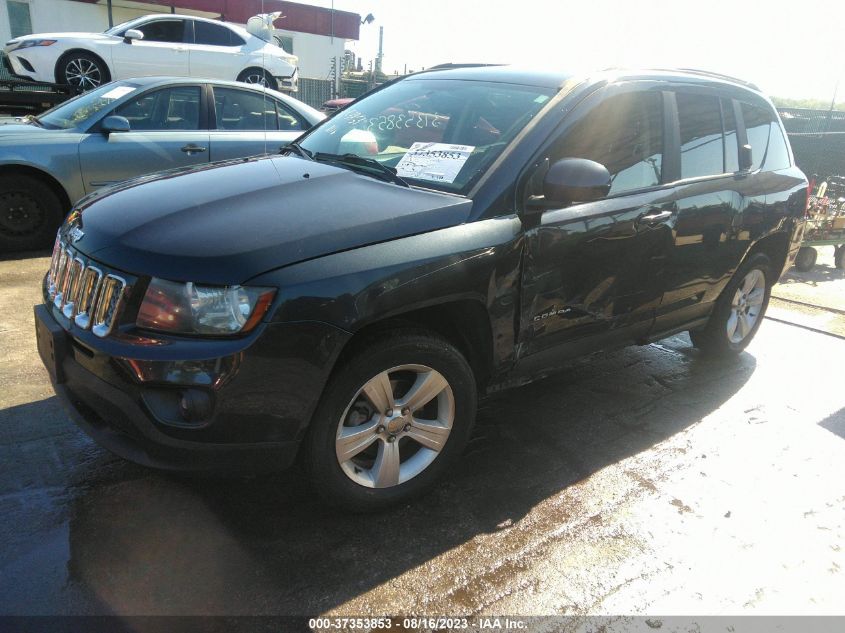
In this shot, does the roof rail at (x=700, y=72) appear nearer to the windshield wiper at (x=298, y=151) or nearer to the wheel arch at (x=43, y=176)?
the windshield wiper at (x=298, y=151)

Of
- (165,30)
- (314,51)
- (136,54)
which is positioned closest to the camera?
(136,54)

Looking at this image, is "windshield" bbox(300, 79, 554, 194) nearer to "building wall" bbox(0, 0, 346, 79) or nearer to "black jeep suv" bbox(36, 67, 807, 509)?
"black jeep suv" bbox(36, 67, 807, 509)

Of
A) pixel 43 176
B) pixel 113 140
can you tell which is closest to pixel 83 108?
pixel 113 140

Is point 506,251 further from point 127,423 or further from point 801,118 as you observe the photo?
point 801,118

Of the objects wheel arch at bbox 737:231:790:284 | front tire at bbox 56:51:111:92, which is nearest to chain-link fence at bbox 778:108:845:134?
wheel arch at bbox 737:231:790:284

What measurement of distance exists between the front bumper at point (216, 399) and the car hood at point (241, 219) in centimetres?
28

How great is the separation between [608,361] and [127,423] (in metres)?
3.25

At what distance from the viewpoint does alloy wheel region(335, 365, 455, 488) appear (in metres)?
2.52

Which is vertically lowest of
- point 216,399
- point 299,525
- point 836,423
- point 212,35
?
point 836,423

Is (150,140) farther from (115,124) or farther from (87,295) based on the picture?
(87,295)

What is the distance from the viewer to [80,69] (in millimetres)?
11570

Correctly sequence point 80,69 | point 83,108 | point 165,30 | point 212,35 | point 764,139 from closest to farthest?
point 764,139 < point 83,108 < point 80,69 < point 165,30 < point 212,35

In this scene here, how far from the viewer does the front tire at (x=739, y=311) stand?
4367mm

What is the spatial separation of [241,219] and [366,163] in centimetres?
92
